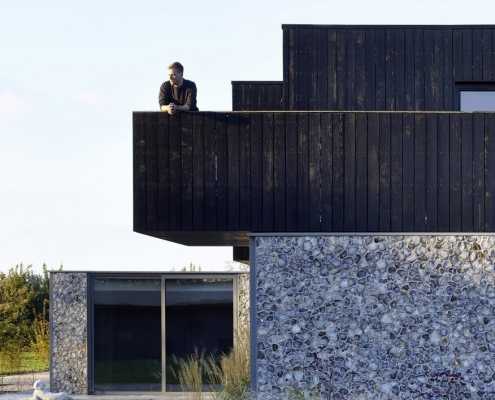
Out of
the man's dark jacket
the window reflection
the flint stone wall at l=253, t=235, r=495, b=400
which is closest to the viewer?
the flint stone wall at l=253, t=235, r=495, b=400

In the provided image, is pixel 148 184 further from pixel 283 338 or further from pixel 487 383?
pixel 487 383

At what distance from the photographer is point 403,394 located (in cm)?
1102

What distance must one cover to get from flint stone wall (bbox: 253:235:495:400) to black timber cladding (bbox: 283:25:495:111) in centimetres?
275

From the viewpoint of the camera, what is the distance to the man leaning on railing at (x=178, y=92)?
11.7 meters

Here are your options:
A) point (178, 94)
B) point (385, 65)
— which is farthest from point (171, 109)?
point (385, 65)

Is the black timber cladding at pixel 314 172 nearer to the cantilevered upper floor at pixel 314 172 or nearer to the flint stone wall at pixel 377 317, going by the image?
the cantilevered upper floor at pixel 314 172

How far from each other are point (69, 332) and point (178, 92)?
16.9 ft

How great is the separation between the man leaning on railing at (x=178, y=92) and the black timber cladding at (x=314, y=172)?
25 cm

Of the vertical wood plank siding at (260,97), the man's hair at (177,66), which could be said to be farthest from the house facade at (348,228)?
the vertical wood plank siding at (260,97)

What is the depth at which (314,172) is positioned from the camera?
37.7 feet

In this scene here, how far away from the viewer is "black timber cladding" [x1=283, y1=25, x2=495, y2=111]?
13164 mm

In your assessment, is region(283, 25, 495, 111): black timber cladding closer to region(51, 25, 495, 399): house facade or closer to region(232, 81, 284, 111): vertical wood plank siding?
region(51, 25, 495, 399): house facade

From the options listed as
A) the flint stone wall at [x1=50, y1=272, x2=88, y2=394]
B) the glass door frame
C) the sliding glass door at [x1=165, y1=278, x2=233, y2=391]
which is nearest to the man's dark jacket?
the glass door frame

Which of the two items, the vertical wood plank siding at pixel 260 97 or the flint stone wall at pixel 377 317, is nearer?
the flint stone wall at pixel 377 317
